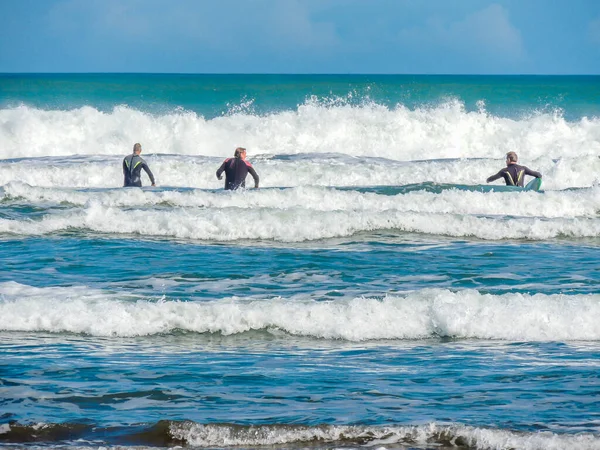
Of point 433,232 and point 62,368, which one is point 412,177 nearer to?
point 433,232

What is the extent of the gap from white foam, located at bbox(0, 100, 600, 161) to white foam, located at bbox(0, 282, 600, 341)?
83.7 ft

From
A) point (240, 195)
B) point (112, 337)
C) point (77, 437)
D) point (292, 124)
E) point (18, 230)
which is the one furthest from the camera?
point (292, 124)

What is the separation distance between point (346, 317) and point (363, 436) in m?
3.35

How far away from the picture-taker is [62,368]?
7.38 m

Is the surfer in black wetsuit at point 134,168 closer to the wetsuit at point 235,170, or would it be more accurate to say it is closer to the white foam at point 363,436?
the wetsuit at point 235,170

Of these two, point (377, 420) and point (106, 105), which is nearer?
point (377, 420)

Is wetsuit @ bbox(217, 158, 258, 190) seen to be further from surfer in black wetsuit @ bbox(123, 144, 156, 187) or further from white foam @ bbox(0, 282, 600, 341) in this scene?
white foam @ bbox(0, 282, 600, 341)

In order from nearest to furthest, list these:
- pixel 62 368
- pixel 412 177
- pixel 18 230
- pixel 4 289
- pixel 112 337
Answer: pixel 62 368, pixel 112 337, pixel 4 289, pixel 18 230, pixel 412 177

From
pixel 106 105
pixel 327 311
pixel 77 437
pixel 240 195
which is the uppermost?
pixel 106 105

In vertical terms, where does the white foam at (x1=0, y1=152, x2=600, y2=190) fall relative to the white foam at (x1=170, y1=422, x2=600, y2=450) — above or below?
above

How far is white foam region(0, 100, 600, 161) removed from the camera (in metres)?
35.4

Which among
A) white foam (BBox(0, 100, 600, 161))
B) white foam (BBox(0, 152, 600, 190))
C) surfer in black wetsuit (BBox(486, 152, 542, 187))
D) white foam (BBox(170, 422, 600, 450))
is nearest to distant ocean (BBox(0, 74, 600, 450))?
white foam (BBox(170, 422, 600, 450))

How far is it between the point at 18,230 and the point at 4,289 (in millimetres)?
5004

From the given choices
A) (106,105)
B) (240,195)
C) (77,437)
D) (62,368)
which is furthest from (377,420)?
(106,105)
